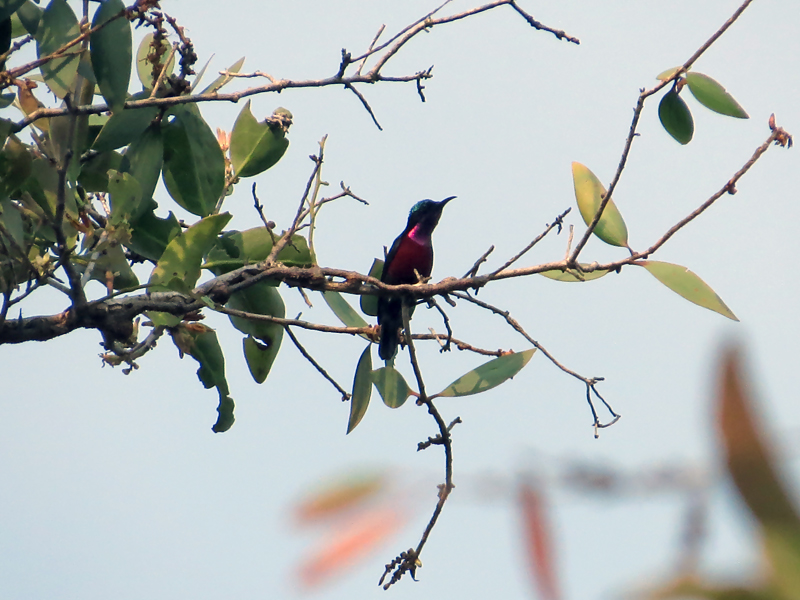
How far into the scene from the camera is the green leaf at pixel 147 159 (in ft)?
6.93

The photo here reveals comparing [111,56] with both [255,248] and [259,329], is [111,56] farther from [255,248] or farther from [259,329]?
[259,329]

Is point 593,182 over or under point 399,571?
over

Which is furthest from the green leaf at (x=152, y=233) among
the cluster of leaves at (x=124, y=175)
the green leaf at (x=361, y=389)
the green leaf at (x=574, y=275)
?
the green leaf at (x=574, y=275)

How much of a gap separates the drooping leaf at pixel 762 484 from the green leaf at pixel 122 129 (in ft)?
6.60

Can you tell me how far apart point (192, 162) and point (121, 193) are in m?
0.34

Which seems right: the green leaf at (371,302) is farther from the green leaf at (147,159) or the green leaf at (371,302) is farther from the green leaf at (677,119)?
the green leaf at (677,119)

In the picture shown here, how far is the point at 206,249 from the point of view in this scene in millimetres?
1877

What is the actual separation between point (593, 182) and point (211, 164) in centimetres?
108

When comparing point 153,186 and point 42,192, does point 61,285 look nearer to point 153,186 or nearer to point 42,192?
point 42,192

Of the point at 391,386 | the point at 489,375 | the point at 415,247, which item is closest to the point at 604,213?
the point at 489,375

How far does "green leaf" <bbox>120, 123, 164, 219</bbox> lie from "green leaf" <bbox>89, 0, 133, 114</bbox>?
25cm

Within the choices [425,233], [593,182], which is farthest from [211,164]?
[425,233]

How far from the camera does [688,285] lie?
69.7 inches

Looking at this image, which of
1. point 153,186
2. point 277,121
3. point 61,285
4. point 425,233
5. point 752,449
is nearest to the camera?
point 752,449
